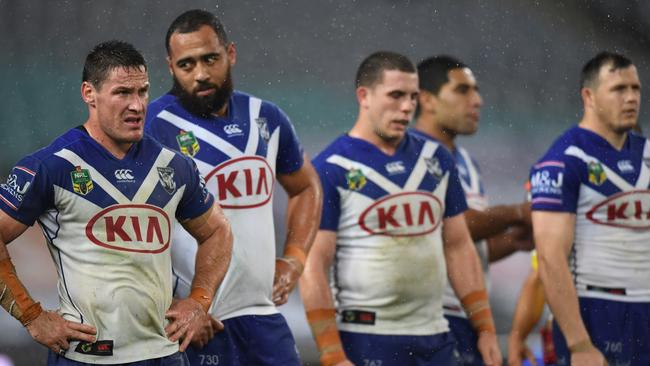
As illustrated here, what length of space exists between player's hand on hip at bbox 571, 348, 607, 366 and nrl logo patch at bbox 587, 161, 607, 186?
0.76 m

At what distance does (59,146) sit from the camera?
4.20 metres

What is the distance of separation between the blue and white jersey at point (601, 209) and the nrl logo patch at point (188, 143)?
1805 mm

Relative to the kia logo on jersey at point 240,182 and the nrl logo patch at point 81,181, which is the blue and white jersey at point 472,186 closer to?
the kia logo on jersey at point 240,182

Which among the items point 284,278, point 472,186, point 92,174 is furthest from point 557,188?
point 92,174

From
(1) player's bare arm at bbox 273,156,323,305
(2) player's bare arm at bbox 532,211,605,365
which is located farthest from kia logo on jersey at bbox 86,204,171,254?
(2) player's bare arm at bbox 532,211,605,365

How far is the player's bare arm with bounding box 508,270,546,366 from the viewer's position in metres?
6.69

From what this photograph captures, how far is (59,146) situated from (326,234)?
5.91ft

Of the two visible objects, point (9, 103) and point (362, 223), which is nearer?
point (362, 223)

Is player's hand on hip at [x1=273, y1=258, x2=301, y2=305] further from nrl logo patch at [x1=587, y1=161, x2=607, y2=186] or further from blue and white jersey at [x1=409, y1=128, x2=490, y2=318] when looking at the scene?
blue and white jersey at [x1=409, y1=128, x2=490, y2=318]

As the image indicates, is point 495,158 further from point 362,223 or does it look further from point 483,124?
point 362,223

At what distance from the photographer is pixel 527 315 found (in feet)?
22.5

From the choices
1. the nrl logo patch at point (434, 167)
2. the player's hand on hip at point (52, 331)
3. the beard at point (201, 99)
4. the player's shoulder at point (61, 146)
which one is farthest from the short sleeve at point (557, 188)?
the player's hand on hip at point (52, 331)

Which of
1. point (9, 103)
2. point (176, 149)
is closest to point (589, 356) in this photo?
point (176, 149)

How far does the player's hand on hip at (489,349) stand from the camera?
5.85 metres
